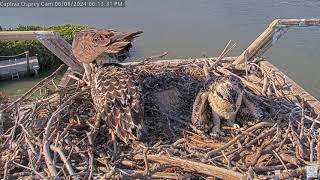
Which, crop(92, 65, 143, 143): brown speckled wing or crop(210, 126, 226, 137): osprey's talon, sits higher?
crop(92, 65, 143, 143): brown speckled wing

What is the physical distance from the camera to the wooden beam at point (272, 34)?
519cm

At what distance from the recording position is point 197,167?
318cm

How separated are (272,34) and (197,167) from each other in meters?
2.55

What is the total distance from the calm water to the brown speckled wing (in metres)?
5.83

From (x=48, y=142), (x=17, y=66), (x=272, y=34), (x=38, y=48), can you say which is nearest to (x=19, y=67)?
(x=17, y=66)

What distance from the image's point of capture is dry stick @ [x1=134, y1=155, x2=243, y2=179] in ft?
10.2

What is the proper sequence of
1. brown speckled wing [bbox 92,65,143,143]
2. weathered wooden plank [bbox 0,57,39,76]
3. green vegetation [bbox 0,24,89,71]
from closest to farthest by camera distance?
brown speckled wing [bbox 92,65,143,143] < green vegetation [bbox 0,24,89,71] < weathered wooden plank [bbox 0,57,39,76]

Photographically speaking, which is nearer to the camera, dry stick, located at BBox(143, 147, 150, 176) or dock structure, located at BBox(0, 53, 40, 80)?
dry stick, located at BBox(143, 147, 150, 176)

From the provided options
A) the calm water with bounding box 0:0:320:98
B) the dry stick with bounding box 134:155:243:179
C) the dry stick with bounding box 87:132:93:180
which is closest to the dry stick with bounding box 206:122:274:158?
the dry stick with bounding box 134:155:243:179

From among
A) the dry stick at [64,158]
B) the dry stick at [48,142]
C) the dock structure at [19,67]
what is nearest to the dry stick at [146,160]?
the dry stick at [64,158]

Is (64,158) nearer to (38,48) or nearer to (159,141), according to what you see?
(159,141)

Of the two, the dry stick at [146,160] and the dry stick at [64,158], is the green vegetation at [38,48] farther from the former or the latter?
the dry stick at [146,160]

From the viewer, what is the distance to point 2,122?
3924 mm

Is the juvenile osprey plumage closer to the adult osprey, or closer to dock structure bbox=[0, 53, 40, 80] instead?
the adult osprey
